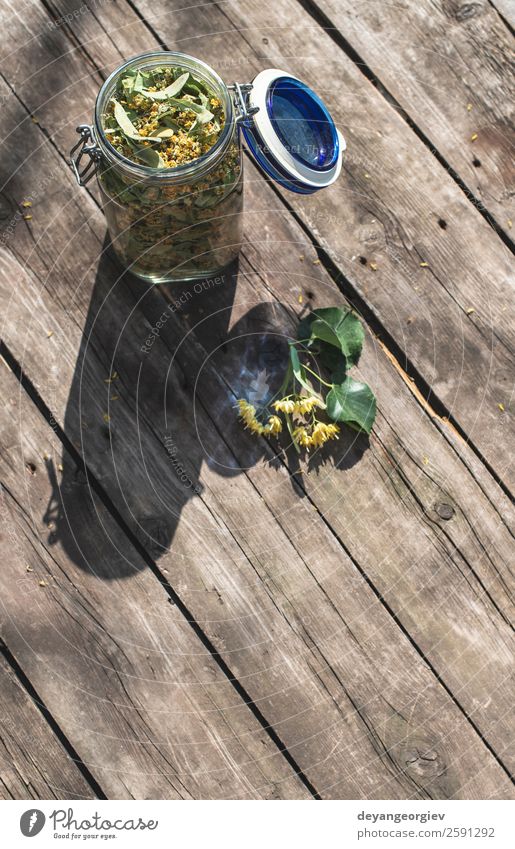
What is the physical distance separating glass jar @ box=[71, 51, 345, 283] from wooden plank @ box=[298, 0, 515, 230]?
30 cm

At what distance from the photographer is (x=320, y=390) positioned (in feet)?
4.66

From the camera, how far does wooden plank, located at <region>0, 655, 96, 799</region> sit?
1395 millimetres

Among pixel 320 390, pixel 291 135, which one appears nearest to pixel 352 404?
pixel 320 390

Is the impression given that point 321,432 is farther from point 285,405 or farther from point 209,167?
point 209,167

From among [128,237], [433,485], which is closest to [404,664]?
[433,485]

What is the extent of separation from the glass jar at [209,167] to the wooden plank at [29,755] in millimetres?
821

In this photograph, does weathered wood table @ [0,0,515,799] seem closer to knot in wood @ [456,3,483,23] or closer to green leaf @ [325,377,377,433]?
green leaf @ [325,377,377,433]

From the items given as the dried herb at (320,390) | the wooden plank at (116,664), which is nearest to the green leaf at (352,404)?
the dried herb at (320,390)

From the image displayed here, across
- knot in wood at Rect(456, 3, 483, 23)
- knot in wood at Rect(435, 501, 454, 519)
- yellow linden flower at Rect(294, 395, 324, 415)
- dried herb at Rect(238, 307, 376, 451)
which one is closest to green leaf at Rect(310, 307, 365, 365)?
dried herb at Rect(238, 307, 376, 451)

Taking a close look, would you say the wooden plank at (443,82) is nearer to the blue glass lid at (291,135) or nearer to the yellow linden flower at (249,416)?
the blue glass lid at (291,135)

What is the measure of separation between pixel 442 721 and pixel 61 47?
1.45 m

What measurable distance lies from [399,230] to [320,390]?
0.34 meters

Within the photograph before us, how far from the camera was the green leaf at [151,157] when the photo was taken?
1095 mm
